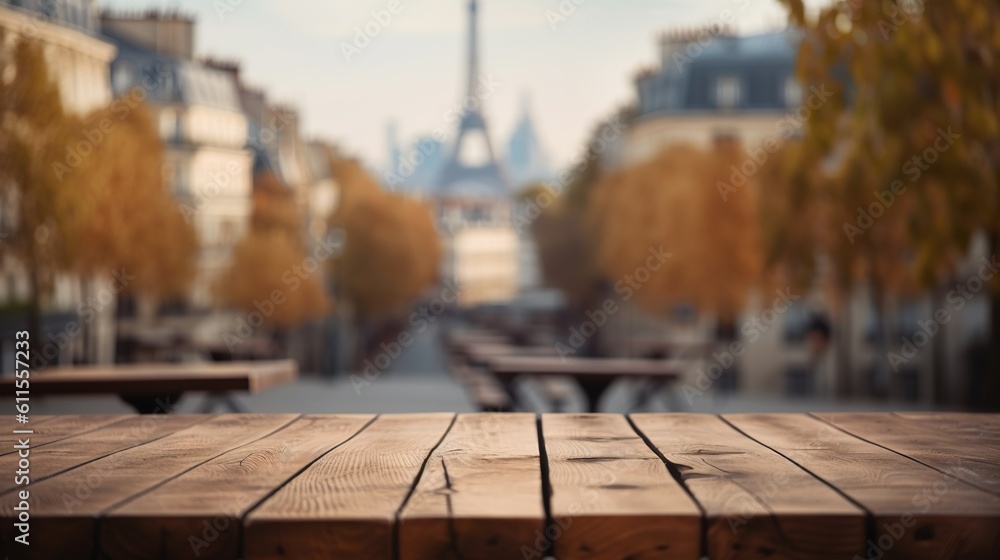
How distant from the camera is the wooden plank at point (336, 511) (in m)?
2.58

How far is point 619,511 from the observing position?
2.65 m

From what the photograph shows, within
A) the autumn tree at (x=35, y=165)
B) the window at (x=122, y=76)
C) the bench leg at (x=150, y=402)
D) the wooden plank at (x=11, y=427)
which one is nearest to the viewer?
the wooden plank at (x=11, y=427)

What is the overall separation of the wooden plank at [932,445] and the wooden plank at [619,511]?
0.65m

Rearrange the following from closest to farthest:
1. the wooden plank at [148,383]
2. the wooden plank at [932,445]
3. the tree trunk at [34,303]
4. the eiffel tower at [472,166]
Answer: the wooden plank at [932,445] → the wooden plank at [148,383] → the tree trunk at [34,303] → the eiffel tower at [472,166]

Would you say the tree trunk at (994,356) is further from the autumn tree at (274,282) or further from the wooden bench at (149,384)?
the autumn tree at (274,282)

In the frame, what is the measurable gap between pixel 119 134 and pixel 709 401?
51.6 feet

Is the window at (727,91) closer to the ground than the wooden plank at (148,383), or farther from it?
farther from it

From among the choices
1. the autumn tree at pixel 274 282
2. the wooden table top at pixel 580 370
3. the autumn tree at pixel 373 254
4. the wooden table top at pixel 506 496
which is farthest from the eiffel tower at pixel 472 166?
the wooden table top at pixel 506 496

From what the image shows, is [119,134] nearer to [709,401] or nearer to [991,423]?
[709,401]

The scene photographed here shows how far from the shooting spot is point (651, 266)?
47.8 metres

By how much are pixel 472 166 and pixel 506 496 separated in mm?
145943

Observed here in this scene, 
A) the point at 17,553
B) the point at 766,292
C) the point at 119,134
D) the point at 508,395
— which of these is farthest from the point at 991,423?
the point at 766,292

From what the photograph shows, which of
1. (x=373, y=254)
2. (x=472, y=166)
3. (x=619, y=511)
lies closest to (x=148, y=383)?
(x=619, y=511)

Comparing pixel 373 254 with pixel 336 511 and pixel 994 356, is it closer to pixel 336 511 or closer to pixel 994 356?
pixel 994 356
